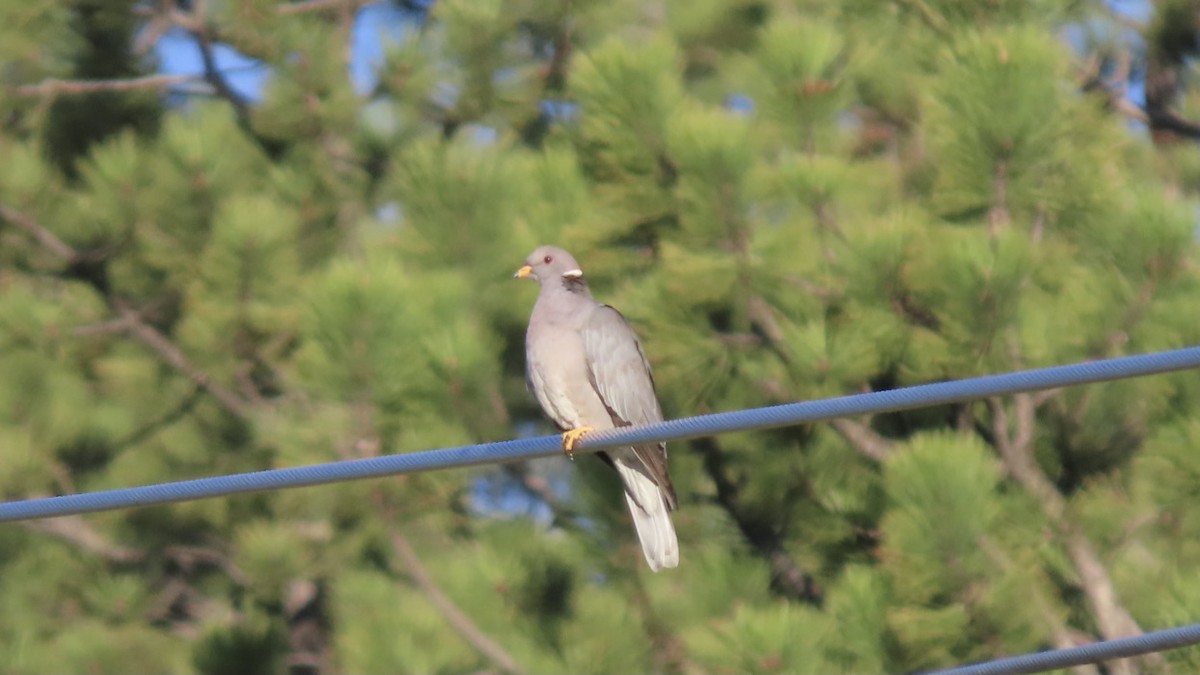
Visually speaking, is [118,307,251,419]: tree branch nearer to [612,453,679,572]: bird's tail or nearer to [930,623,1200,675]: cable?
[612,453,679,572]: bird's tail

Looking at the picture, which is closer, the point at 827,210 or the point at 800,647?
the point at 800,647

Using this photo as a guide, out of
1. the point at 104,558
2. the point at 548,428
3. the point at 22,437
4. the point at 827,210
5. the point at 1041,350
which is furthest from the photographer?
the point at 104,558

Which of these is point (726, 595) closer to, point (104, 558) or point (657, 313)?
point (657, 313)

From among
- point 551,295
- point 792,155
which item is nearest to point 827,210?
point 792,155

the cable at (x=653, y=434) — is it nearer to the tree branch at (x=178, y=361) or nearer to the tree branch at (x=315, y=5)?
the tree branch at (x=178, y=361)

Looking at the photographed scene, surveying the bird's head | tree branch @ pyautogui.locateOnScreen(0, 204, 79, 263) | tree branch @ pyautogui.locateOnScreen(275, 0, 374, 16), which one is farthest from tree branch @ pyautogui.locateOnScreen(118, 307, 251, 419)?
the bird's head

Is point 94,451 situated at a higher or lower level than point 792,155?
lower

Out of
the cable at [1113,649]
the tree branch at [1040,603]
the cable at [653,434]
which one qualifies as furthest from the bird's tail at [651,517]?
the cable at [1113,649]

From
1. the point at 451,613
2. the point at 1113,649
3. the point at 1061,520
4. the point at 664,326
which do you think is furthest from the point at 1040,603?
the point at 1113,649

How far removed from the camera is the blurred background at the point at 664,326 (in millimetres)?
5172

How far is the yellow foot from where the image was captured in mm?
3584

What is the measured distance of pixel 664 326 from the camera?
553 cm

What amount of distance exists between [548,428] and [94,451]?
8.19ft

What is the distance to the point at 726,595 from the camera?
5520 mm
